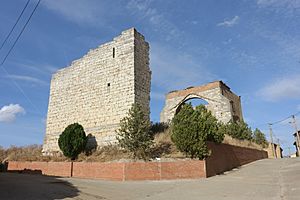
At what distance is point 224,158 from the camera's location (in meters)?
15.6

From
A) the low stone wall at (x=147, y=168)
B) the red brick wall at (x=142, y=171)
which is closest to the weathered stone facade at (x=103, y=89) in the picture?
the low stone wall at (x=147, y=168)

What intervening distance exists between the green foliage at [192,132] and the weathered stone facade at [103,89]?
3.57 meters

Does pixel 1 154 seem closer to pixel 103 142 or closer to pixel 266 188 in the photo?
pixel 103 142

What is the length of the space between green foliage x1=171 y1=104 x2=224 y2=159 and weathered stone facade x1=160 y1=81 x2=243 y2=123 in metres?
11.5

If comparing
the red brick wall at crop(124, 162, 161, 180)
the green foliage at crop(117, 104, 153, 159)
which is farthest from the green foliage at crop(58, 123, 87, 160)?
the red brick wall at crop(124, 162, 161, 180)

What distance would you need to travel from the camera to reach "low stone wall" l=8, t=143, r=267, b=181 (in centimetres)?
1197

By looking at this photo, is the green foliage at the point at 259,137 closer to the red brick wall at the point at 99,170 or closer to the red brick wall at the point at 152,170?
the red brick wall at the point at 152,170

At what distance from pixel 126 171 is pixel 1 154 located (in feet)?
56.8

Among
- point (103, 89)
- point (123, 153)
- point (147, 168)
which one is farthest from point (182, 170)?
point (103, 89)

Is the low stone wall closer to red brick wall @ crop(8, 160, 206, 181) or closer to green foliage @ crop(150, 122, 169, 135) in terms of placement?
red brick wall @ crop(8, 160, 206, 181)

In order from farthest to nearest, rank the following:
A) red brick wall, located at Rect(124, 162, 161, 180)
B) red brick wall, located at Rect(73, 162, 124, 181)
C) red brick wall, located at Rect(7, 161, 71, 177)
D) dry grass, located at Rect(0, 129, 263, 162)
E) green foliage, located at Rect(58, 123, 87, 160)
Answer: green foliage, located at Rect(58, 123, 87, 160) → red brick wall, located at Rect(7, 161, 71, 177) → dry grass, located at Rect(0, 129, 263, 162) → red brick wall, located at Rect(73, 162, 124, 181) → red brick wall, located at Rect(124, 162, 161, 180)

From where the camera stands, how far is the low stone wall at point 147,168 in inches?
471

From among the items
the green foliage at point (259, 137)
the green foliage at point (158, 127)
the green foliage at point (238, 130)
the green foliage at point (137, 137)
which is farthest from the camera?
the green foliage at point (259, 137)

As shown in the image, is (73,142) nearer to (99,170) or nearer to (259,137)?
(99,170)
